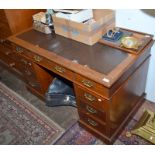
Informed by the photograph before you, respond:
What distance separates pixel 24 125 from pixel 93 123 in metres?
0.68

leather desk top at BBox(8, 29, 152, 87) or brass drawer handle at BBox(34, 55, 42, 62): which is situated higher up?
leather desk top at BBox(8, 29, 152, 87)

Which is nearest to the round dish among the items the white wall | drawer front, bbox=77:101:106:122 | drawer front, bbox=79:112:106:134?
the white wall

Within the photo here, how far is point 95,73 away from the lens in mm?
1239

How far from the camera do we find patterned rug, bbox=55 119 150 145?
1613mm

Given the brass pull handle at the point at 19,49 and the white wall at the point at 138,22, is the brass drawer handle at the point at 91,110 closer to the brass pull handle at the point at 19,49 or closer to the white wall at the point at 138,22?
the white wall at the point at 138,22

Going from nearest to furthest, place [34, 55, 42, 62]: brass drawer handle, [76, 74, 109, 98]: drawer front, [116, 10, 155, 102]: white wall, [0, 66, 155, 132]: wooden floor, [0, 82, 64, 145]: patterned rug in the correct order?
[76, 74, 109, 98]: drawer front < [116, 10, 155, 102]: white wall < [34, 55, 42, 62]: brass drawer handle < [0, 82, 64, 145]: patterned rug < [0, 66, 155, 132]: wooden floor

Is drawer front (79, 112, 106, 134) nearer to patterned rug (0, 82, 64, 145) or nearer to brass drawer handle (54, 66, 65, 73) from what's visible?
patterned rug (0, 82, 64, 145)

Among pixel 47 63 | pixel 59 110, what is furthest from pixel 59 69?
pixel 59 110

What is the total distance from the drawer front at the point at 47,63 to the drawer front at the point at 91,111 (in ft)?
0.80

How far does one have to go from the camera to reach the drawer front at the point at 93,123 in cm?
151

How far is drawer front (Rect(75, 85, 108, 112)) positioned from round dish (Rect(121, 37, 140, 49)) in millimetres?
415
